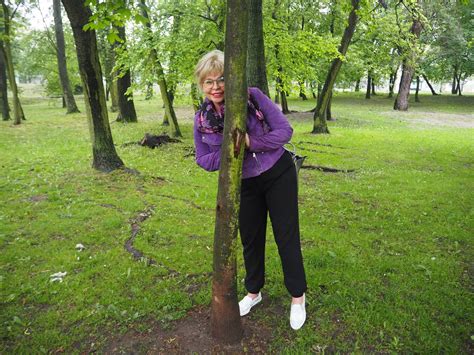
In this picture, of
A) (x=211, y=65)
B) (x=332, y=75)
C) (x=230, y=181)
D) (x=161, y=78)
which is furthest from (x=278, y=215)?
(x=332, y=75)

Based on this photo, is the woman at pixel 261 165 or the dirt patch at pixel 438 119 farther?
the dirt patch at pixel 438 119

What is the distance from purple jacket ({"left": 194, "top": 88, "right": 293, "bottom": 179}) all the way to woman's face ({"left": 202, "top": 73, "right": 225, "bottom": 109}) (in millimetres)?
228

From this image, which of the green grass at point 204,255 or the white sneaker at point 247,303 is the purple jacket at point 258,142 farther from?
the green grass at point 204,255

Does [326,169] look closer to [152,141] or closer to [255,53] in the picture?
[255,53]

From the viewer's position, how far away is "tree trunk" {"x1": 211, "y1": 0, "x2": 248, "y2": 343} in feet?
8.43

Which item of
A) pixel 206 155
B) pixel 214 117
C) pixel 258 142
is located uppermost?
pixel 214 117

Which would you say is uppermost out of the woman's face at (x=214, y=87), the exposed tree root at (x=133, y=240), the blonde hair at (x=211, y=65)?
the blonde hair at (x=211, y=65)

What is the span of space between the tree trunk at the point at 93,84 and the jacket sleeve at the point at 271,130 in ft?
20.7

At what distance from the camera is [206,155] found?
3070mm

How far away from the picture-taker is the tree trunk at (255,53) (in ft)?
21.8

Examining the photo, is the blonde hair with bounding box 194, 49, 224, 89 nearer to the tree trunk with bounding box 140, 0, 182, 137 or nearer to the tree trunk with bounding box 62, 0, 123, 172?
the tree trunk with bounding box 62, 0, 123, 172

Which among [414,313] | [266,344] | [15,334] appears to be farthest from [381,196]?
[15,334]

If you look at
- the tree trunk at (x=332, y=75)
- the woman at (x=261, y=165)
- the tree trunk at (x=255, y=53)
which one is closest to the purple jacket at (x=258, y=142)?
the woman at (x=261, y=165)

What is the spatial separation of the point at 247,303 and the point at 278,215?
104cm
